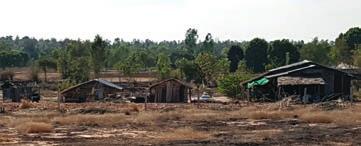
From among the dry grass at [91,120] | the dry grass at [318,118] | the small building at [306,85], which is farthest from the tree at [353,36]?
the dry grass at [91,120]

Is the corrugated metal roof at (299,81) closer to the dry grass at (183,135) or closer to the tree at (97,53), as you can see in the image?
Result: the dry grass at (183,135)

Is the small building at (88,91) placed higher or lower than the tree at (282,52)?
lower

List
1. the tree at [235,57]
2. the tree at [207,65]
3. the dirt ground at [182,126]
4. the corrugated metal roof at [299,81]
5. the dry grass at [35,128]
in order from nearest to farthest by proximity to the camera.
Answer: the dirt ground at [182,126], the dry grass at [35,128], the corrugated metal roof at [299,81], the tree at [207,65], the tree at [235,57]

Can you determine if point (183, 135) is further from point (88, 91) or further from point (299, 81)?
point (88, 91)

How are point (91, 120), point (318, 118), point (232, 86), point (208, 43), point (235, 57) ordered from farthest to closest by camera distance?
point (208, 43), point (235, 57), point (232, 86), point (91, 120), point (318, 118)

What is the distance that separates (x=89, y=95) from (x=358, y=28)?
254 ft

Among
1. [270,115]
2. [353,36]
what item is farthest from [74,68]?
[353,36]

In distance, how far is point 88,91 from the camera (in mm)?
71688

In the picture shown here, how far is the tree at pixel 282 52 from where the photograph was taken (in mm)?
120375

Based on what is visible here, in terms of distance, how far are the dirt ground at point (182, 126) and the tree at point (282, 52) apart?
68750mm

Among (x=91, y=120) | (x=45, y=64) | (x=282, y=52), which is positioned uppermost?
(x=282, y=52)

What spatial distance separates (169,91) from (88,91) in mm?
8910

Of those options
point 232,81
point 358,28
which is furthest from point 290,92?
point 358,28

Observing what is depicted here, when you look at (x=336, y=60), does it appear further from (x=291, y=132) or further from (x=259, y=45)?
(x=291, y=132)
